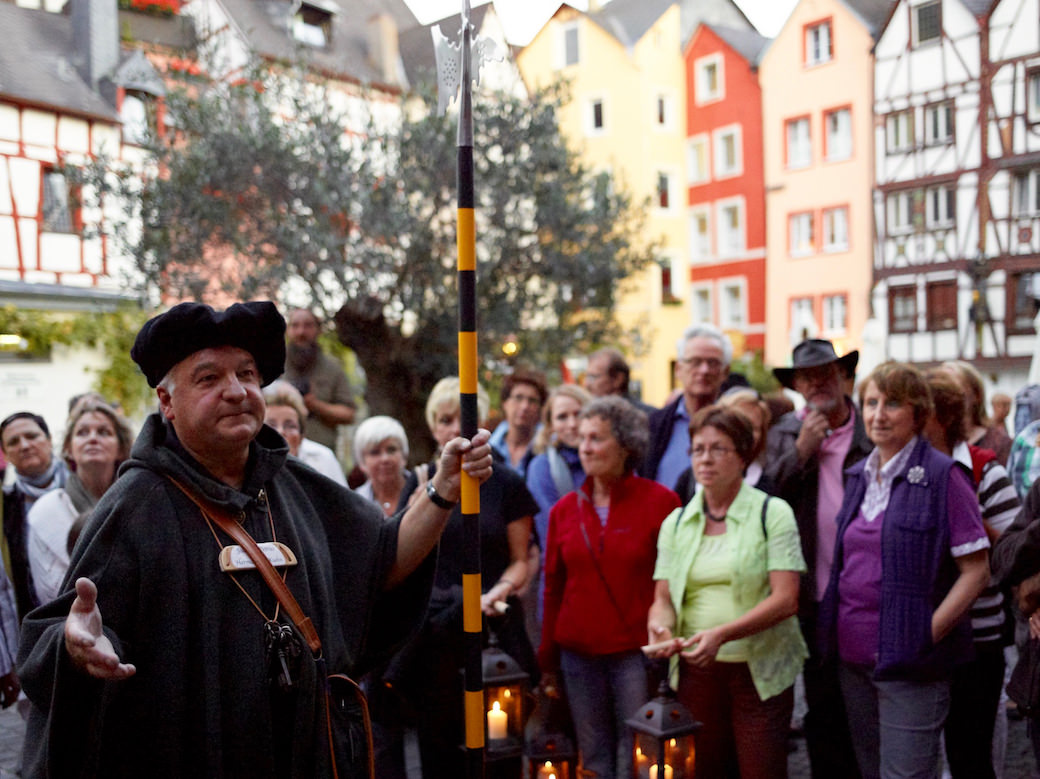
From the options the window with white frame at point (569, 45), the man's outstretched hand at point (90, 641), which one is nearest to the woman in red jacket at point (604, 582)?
the man's outstretched hand at point (90, 641)

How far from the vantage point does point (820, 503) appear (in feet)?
14.5

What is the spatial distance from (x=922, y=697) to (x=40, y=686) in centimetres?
291

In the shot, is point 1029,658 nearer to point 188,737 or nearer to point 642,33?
point 188,737

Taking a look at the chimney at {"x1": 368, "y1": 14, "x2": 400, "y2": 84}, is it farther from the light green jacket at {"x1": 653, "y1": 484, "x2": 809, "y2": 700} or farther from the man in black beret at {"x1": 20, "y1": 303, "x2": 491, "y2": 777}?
the man in black beret at {"x1": 20, "y1": 303, "x2": 491, "y2": 777}

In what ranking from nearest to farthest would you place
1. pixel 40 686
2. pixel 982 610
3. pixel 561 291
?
pixel 40 686, pixel 982 610, pixel 561 291

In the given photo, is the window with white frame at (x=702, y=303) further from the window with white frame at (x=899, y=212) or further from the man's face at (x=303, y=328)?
the man's face at (x=303, y=328)

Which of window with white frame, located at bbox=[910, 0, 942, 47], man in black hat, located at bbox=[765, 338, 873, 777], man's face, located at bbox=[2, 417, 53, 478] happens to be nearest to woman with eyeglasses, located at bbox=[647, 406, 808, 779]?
man in black hat, located at bbox=[765, 338, 873, 777]

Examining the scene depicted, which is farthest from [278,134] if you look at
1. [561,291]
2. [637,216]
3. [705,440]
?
[705,440]

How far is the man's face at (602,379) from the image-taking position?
6.26 metres

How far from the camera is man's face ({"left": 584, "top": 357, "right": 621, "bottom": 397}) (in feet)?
20.5

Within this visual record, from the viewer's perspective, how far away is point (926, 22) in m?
23.4

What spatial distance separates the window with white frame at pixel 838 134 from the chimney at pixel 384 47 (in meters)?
11.7

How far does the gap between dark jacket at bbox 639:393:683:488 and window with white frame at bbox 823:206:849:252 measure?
23284mm

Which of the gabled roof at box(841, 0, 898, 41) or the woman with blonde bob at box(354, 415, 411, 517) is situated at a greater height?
the gabled roof at box(841, 0, 898, 41)
